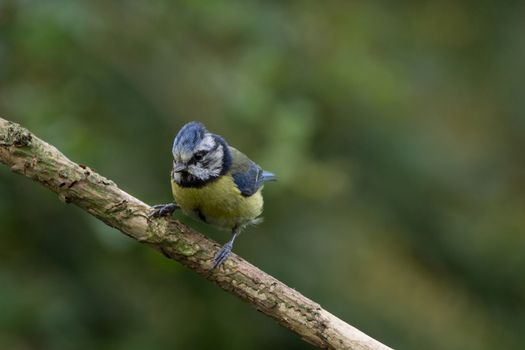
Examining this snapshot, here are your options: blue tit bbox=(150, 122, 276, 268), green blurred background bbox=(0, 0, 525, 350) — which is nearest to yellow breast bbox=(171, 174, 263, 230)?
blue tit bbox=(150, 122, 276, 268)

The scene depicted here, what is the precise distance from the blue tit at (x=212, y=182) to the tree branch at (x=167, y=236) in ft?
0.95

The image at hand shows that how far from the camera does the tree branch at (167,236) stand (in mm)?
3055

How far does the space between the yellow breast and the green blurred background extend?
1.17 feet

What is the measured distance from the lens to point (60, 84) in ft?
14.7

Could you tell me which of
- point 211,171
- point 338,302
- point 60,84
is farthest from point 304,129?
point 60,84

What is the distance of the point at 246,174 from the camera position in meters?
4.25

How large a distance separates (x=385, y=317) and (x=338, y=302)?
0.32 metres

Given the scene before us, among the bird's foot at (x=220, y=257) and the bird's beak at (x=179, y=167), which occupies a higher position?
the bird's beak at (x=179, y=167)

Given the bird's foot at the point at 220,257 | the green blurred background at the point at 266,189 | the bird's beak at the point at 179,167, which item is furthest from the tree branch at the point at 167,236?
the green blurred background at the point at 266,189

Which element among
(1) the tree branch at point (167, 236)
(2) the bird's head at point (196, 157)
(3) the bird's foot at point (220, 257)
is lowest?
(1) the tree branch at point (167, 236)

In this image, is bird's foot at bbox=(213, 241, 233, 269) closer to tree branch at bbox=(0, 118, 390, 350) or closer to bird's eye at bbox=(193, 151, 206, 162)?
tree branch at bbox=(0, 118, 390, 350)

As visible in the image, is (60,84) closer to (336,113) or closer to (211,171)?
(211,171)

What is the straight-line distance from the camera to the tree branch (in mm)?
3055

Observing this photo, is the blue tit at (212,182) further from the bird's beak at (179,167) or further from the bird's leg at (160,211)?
the bird's leg at (160,211)
